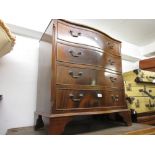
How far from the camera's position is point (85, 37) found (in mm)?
1233

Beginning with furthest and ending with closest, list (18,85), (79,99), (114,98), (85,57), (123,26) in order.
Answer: (123,26)
(18,85)
(114,98)
(85,57)
(79,99)

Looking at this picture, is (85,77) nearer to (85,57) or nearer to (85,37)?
(85,57)

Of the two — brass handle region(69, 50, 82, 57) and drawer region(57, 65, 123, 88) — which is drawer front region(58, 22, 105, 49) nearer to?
brass handle region(69, 50, 82, 57)

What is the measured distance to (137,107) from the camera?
1.74 m

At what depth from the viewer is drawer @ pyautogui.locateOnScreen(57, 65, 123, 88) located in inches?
41.3

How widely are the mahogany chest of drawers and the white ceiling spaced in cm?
46

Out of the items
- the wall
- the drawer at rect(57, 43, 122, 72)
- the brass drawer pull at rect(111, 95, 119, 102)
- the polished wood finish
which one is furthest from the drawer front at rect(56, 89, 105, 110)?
the polished wood finish

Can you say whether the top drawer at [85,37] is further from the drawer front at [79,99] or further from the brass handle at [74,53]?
the drawer front at [79,99]

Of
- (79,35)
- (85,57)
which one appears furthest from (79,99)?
(79,35)

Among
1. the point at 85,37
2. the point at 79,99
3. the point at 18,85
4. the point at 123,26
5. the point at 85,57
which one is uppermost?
the point at 123,26

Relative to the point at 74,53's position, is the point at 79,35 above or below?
above

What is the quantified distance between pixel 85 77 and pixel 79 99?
184 mm
